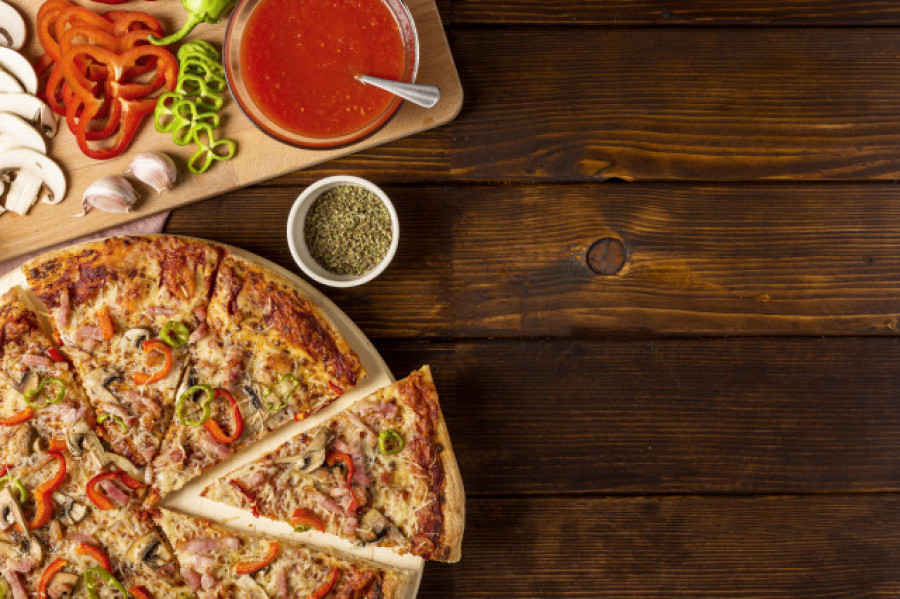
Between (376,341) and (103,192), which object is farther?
(376,341)

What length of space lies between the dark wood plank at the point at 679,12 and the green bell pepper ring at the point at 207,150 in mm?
1550

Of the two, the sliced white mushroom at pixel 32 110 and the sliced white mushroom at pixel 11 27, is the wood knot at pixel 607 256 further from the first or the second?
the sliced white mushroom at pixel 11 27

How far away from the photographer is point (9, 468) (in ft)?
12.8

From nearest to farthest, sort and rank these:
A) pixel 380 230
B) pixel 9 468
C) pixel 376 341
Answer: pixel 9 468 < pixel 380 230 < pixel 376 341

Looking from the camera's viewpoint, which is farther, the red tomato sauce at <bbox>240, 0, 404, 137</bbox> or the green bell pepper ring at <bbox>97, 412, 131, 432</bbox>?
the green bell pepper ring at <bbox>97, 412, 131, 432</bbox>

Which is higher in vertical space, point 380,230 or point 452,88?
point 452,88

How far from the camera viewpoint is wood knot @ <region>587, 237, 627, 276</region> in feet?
15.0

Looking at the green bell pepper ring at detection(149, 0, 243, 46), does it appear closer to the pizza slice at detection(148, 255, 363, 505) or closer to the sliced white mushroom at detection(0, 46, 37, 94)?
the sliced white mushroom at detection(0, 46, 37, 94)

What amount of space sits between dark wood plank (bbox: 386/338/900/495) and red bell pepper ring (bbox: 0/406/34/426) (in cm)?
189

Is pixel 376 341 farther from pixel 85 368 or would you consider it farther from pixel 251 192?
pixel 85 368

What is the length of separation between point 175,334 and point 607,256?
2.53 meters

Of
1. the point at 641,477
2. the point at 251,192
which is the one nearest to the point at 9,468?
the point at 251,192

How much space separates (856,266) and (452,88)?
273 centimetres

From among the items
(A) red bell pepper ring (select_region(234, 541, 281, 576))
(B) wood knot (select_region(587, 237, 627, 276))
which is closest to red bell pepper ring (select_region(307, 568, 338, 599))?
(A) red bell pepper ring (select_region(234, 541, 281, 576))
